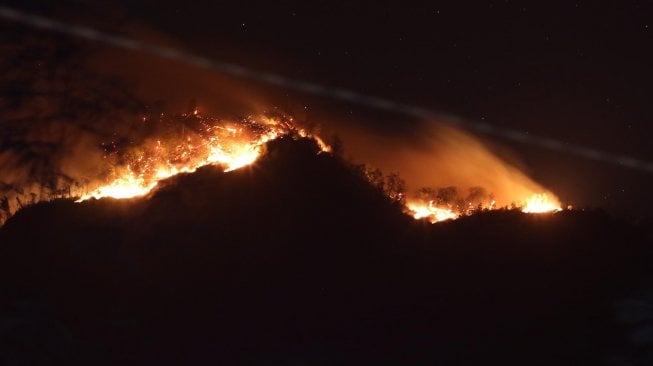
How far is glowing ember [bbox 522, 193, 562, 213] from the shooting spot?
39.3 feet

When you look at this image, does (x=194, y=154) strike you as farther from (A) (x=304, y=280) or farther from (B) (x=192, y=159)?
(A) (x=304, y=280)

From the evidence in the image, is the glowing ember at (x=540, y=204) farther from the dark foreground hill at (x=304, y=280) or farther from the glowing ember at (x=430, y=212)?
the dark foreground hill at (x=304, y=280)

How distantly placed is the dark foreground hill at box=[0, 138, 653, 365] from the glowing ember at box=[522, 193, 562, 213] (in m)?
1.40

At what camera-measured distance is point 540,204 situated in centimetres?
1227

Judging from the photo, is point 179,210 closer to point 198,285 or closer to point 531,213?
point 198,285

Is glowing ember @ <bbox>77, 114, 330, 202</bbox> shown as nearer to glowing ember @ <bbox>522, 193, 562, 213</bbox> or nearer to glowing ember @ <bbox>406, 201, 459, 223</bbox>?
glowing ember @ <bbox>406, 201, 459, 223</bbox>

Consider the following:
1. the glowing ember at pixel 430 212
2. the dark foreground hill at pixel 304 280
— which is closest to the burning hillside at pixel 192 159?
the glowing ember at pixel 430 212

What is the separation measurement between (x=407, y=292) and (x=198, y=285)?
277 cm

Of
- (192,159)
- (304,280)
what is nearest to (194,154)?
(192,159)

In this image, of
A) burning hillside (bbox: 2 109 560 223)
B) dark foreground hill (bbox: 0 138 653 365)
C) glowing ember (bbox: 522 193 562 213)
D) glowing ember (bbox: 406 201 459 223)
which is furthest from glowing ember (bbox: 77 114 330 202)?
glowing ember (bbox: 522 193 562 213)

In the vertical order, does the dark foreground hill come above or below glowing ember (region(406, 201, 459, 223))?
below

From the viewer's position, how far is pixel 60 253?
9742mm

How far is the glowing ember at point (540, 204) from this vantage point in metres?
12.0

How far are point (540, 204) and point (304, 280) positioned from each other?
4.72m
